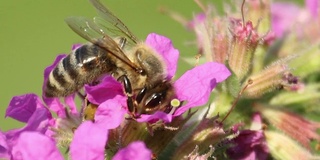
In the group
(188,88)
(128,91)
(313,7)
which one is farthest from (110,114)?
(313,7)

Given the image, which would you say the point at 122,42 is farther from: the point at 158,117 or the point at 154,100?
the point at 158,117

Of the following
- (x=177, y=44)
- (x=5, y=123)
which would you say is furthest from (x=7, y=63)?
(x=177, y=44)

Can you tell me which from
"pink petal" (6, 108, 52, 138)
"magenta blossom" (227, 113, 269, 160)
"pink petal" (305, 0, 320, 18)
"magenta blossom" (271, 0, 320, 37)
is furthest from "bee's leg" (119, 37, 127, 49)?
"pink petal" (305, 0, 320, 18)

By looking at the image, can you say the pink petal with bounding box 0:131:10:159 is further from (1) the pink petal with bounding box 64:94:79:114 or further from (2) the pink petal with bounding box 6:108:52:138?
(1) the pink petal with bounding box 64:94:79:114

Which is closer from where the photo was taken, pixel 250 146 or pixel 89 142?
pixel 89 142

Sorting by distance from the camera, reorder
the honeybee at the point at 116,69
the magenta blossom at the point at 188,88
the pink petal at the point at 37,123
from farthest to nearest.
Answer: the honeybee at the point at 116,69
the magenta blossom at the point at 188,88
the pink petal at the point at 37,123

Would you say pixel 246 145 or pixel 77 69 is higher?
pixel 77 69

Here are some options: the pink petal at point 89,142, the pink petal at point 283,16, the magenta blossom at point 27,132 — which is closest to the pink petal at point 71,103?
the magenta blossom at point 27,132

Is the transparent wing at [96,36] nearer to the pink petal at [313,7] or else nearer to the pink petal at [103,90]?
the pink petal at [103,90]
